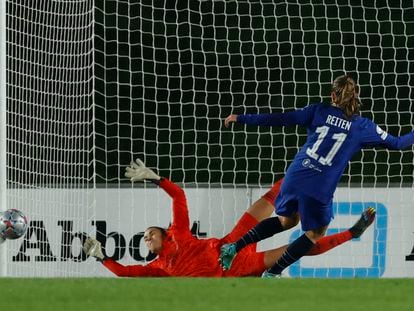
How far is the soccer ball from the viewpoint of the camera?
9.17 meters

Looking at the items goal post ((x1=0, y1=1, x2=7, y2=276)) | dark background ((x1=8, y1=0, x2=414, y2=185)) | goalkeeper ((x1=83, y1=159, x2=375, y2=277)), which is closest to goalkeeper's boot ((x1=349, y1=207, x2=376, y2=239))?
goalkeeper ((x1=83, y1=159, x2=375, y2=277))

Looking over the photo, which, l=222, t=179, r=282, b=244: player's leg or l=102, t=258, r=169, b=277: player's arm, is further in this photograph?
l=222, t=179, r=282, b=244: player's leg

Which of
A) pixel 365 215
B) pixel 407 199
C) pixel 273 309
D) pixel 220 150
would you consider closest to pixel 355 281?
pixel 273 309

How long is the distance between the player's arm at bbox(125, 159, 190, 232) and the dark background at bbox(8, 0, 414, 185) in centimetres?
481

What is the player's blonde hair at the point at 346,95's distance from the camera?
27.5 feet

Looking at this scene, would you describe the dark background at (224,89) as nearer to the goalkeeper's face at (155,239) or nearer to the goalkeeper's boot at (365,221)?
the goalkeeper's boot at (365,221)

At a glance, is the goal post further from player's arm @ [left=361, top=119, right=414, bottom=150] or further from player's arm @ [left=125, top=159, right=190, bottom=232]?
player's arm @ [left=361, top=119, right=414, bottom=150]

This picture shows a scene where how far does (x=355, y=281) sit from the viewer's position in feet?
22.8

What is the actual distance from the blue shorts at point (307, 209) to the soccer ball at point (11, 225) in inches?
72.3

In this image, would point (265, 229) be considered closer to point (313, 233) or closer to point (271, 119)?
point (313, 233)

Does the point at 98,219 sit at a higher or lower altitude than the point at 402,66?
lower

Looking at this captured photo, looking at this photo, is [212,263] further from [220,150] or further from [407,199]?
[220,150]

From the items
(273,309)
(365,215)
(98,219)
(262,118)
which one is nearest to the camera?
(273,309)

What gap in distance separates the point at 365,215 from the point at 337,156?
3.32ft
